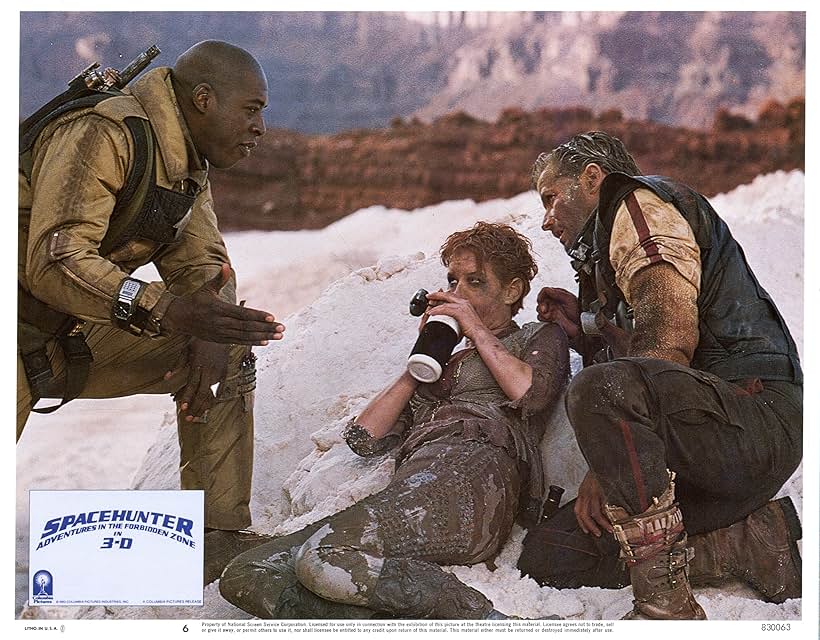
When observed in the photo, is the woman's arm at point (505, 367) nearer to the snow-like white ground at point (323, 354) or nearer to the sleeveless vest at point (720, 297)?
the snow-like white ground at point (323, 354)

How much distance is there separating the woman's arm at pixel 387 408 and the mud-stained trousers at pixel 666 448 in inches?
27.9

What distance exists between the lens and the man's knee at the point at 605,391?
451 cm

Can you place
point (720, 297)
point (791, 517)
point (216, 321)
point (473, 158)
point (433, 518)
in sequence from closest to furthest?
1. point (216, 321)
2. point (433, 518)
3. point (720, 297)
4. point (791, 517)
5. point (473, 158)

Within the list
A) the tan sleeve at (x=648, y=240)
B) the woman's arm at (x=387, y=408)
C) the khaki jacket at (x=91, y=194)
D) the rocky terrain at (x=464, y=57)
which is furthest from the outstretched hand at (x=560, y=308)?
the khaki jacket at (x=91, y=194)

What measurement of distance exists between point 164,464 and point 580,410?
174cm

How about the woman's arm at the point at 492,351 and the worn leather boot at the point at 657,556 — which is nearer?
the worn leather boot at the point at 657,556

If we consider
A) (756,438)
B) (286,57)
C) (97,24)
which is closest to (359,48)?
(286,57)

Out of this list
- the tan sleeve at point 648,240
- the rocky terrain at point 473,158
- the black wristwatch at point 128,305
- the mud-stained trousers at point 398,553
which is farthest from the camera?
the rocky terrain at point 473,158

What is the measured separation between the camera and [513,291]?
16.7ft

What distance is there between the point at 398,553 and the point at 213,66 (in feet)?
6.61

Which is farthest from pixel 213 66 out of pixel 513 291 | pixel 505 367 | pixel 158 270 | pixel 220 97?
pixel 505 367

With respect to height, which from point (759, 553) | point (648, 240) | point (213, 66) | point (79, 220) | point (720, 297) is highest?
point (213, 66)

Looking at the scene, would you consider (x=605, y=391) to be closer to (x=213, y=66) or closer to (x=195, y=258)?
(x=195, y=258)

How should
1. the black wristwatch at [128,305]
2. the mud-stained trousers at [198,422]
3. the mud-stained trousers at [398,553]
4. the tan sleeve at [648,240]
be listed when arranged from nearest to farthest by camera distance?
the black wristwatch at [128,305], the mud-stained trousers at [398,553], the tan sleeve at [648,240], the mud-stained trousers at [198,422]
